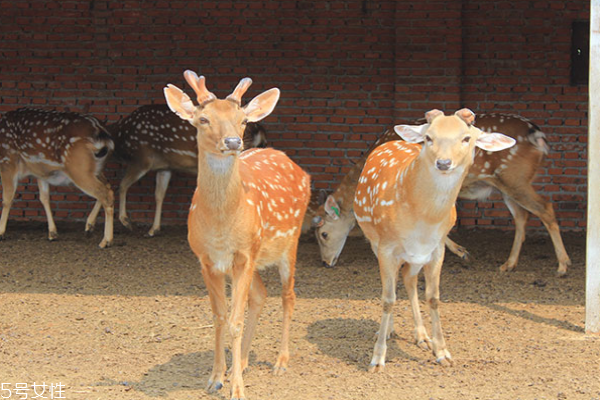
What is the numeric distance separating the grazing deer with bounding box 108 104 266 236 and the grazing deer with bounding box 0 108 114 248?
0.43 m

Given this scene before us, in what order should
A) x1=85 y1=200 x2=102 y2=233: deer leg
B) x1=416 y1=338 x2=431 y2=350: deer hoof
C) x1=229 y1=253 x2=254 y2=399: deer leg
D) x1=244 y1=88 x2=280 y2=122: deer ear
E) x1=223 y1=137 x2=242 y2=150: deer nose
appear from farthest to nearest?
x1=85 y1=200 x2=102 y2=233: deer leg, x1=416 y1=338 x2=431 y2=350: deer hoof, x1=244 y1=88 x2=280 y2=122: deer ear, x1=229 y1=253 x2=254 y2=399: deer leg, x1=223 y1=137 x2=242 y2=150: deer nose

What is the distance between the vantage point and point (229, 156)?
164 inches

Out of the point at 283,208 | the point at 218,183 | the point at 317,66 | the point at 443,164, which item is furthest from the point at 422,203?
the point at 317,66

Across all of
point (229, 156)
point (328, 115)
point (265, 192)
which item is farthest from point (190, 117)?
point (328, 115)

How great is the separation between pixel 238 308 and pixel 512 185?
4.04m

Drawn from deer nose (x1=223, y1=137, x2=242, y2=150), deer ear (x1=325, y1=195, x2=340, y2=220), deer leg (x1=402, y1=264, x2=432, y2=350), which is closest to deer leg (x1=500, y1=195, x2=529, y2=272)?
deer ear (x1=325, y1=195, x2=340, y2=220)

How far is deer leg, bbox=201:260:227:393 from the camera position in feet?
14.5

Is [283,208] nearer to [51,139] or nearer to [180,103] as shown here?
[180,103]

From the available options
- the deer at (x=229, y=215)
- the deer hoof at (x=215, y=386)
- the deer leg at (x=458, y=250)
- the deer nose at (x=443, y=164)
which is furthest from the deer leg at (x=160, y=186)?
the deer nose at (x=443, y=164)

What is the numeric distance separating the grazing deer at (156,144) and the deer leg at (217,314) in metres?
4.48

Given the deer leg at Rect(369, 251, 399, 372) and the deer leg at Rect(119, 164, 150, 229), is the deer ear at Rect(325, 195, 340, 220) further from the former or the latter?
the deer leg at Rect(369, 251, 399, 372)

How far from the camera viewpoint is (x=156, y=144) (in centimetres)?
896

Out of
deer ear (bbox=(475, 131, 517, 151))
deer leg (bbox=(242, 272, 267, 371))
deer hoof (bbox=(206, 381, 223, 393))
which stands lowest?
deer hoof (bbox=(206, 381, 223, 393))

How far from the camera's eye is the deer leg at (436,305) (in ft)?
16.1
